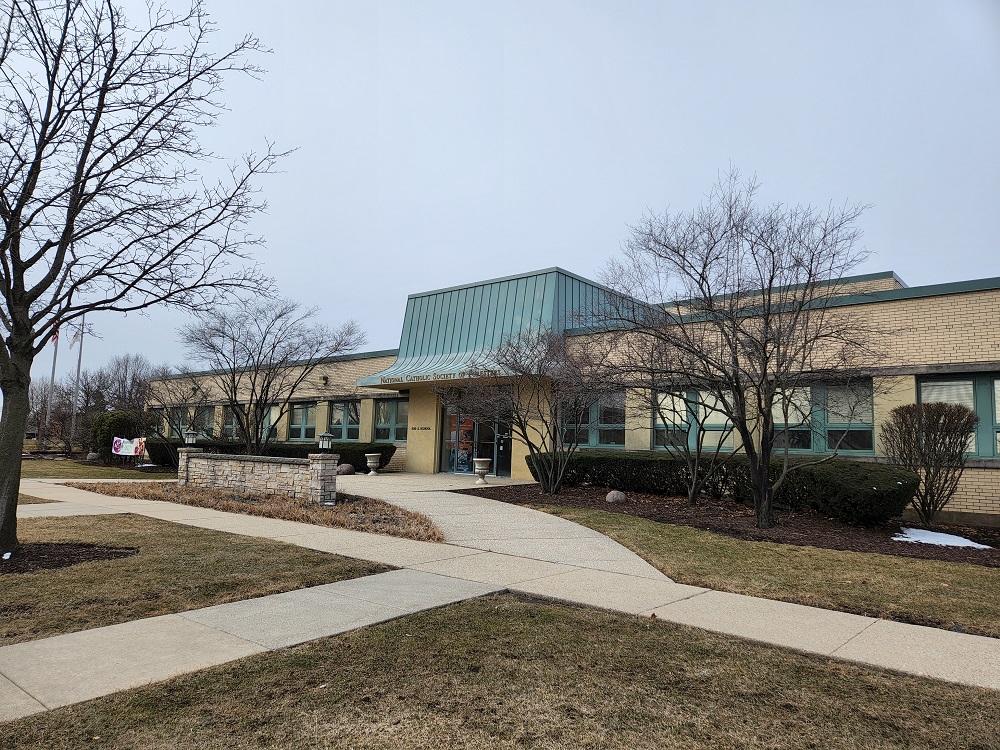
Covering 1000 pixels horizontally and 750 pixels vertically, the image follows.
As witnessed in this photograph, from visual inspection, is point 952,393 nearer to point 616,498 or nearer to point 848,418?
point 848,418

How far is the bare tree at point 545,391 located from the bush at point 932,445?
565 cm

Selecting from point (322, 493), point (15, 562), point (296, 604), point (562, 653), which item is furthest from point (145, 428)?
point (562, 653)

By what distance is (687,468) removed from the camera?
15.2m

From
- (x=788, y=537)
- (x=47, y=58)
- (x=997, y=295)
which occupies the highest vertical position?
(x=47, y=58)

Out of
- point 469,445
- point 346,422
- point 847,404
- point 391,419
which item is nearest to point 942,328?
point 847,404

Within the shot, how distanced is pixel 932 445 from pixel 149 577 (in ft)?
41.6

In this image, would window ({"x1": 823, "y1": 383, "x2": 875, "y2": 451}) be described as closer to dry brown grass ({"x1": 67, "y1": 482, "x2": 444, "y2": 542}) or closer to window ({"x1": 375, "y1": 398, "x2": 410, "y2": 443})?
dry brown grass ({"x1": 67, "y1": 482, "x2": 444, "y2": 542})

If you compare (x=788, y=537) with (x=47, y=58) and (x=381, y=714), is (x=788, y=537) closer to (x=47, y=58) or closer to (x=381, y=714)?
(x=381, y=714)

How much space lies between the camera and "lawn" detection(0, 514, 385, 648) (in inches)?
225

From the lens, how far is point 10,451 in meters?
7.82

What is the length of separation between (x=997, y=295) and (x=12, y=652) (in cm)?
1663

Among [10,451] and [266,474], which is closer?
[10,451]

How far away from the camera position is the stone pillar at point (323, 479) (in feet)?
44.7

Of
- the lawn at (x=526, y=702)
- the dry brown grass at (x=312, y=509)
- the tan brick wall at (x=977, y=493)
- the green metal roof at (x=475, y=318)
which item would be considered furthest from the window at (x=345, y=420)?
the lawn at (x=526, y=702)
